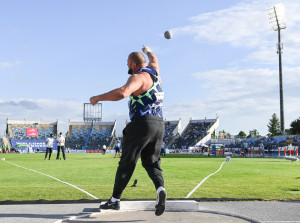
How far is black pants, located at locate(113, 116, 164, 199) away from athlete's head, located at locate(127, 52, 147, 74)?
0.69 meters

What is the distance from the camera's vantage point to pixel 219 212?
430 cm

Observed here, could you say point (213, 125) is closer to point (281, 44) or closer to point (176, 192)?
point (281, 44)

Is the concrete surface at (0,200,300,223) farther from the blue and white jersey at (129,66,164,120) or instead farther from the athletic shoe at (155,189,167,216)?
the blue and white jersey at (129,66,164,120)

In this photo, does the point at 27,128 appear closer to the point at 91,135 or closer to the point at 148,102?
the point at 91,135

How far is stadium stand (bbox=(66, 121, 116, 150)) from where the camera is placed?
76125 millimetres

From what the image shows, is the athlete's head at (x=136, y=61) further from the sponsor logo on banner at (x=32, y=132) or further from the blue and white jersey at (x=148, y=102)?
the sponsor logo on banner at (x=32, y=132)

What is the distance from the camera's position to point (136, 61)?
4371mm

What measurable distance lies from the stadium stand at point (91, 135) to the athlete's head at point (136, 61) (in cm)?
7073

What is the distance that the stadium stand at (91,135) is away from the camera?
76.1 metres

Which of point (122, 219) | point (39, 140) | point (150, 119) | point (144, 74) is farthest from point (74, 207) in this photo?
point (39, 140)

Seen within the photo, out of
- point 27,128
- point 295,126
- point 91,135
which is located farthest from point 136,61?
point 295,126

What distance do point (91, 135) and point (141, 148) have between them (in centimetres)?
7809

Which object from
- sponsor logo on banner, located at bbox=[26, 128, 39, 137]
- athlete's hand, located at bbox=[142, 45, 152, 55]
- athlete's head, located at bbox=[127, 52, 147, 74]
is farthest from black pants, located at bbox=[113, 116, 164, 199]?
sponsor logo on banner, located at bbox=[26, 128, 39, 137]

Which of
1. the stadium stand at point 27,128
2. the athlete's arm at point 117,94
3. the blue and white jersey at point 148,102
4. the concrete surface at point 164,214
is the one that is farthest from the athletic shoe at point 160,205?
the stadium stand at point 27,128
